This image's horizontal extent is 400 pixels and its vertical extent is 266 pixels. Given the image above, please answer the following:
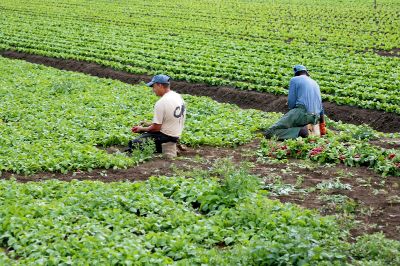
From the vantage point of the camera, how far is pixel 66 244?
758cm

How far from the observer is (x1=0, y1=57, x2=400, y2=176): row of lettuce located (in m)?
11.6

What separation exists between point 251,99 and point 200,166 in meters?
8.59

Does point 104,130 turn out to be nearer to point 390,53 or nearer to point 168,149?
point 168,149

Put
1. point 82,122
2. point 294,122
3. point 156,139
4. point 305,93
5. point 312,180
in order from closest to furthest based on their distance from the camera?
point 312,180, point 156,139, point 305,93, point 294,122, point 82,122

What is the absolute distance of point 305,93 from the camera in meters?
13.6

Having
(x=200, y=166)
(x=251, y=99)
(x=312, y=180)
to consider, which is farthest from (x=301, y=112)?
(x=251, y=99)

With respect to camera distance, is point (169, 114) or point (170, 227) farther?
point (169, 114)

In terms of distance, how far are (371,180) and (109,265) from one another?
4972 mm

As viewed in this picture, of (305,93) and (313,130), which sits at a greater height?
(305,93)

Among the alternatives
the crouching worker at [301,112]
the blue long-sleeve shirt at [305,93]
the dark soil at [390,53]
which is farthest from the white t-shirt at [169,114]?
the dark soil at [390,53]

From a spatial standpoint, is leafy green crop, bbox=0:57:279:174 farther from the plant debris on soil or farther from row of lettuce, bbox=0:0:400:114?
row of lettuce, bbox=0:0:400:114

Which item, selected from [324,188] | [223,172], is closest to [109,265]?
[223,172]

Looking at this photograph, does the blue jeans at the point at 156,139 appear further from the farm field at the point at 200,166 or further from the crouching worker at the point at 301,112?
the crouching worker at the point at 301,112

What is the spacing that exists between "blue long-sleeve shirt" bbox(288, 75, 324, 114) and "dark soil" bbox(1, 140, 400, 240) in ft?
4.13
